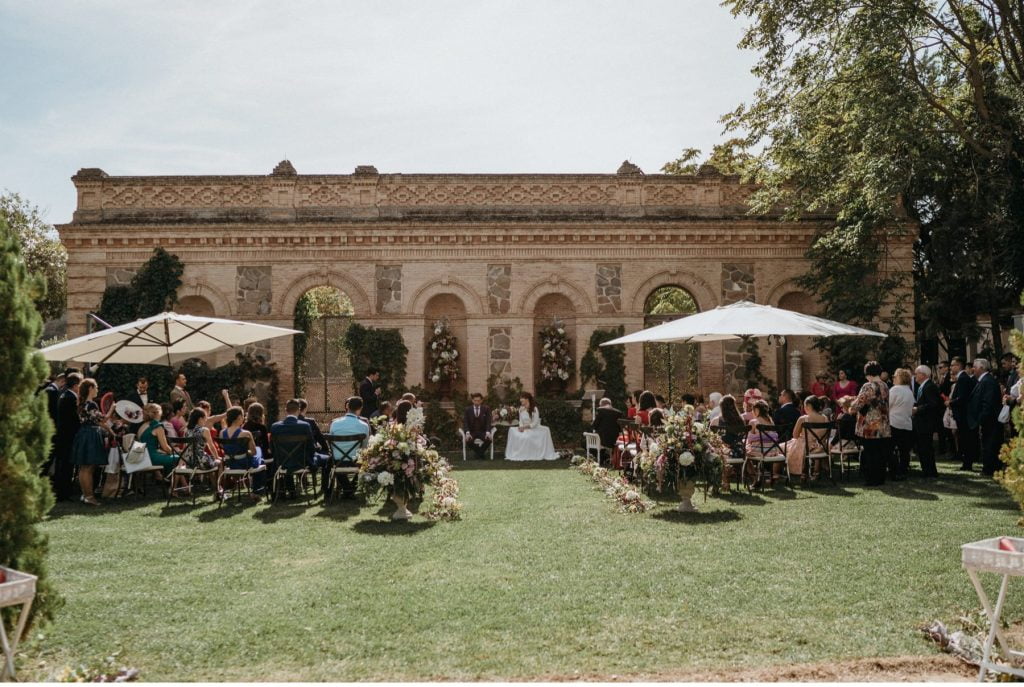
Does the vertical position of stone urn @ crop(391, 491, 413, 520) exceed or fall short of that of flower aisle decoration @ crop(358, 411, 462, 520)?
it falls short

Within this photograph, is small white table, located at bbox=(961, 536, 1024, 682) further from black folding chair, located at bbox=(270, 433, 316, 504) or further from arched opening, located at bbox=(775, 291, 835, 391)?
arched opening, located at bbox=(775, 291, 835, 391)

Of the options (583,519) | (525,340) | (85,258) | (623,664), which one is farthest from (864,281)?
(85,258)

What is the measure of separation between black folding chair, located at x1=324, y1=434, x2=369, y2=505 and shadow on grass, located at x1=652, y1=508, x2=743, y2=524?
4.33 meters

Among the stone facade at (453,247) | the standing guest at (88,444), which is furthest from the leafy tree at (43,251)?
the standing guest at (88,444)

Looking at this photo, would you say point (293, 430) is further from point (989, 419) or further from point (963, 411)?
point (963, 411)

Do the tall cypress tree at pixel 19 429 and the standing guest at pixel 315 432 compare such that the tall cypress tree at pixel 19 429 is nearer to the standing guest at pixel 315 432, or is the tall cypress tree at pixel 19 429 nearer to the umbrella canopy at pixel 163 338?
the standing guest at pixel 315 432

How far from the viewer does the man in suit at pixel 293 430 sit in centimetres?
1072

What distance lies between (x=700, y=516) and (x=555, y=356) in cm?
1109

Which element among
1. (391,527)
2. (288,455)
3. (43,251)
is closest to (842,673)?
(391,527)

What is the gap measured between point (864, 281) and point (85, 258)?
67.0ft

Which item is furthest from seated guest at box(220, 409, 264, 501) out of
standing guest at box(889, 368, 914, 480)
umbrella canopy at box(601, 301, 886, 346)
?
standing guest at box(889, 368, 914, 480)

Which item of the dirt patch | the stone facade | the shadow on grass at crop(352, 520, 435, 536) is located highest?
the stone facade

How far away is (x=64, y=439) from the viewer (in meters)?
10.7

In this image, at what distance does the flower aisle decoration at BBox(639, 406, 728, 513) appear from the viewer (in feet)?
29.9
